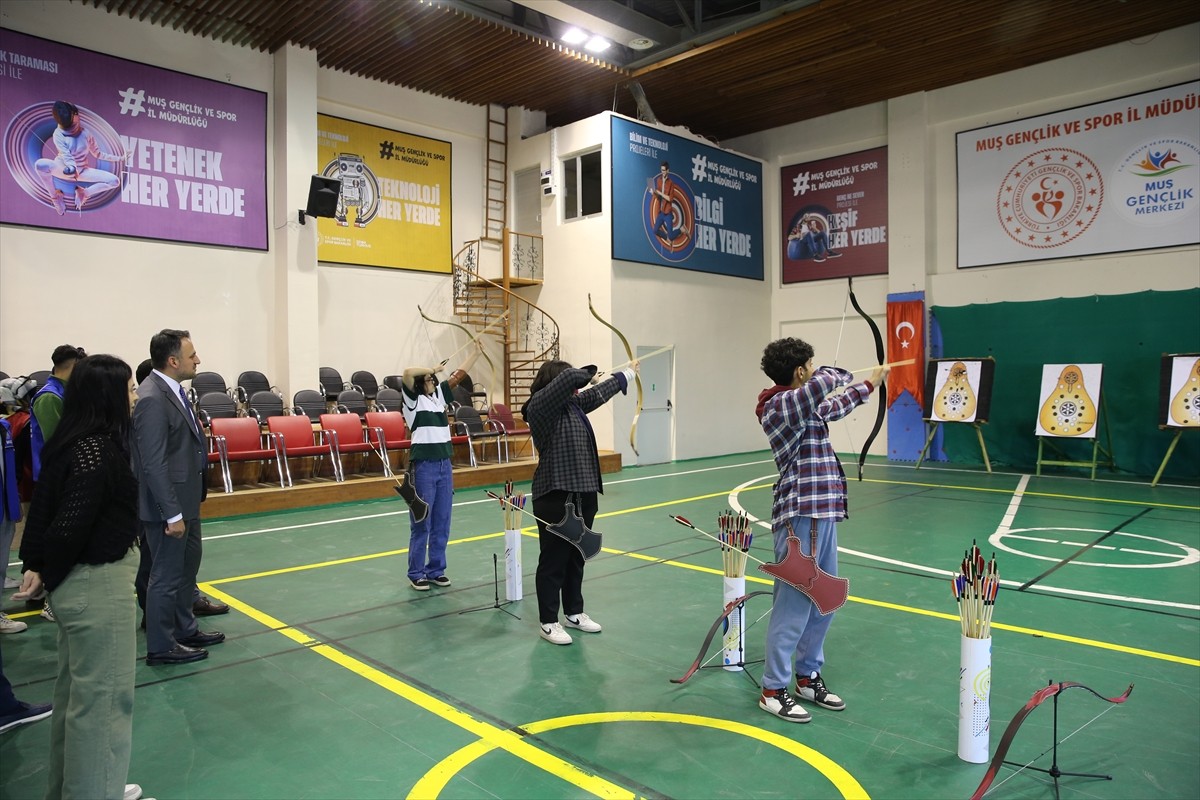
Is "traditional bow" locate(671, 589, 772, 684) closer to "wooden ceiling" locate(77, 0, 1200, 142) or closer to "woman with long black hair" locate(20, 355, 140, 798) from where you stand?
"woman with long black hair" locate(20, 355, 140, 798)

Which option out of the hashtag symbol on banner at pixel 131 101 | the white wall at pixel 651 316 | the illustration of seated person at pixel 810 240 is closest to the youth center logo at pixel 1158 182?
the illustration of seated person at pixel 810 240

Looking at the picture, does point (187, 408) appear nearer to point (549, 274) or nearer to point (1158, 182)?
point (549, 274)

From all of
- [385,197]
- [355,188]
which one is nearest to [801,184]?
[385,197]

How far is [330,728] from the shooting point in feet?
10.3

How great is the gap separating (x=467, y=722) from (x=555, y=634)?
983 millimetres

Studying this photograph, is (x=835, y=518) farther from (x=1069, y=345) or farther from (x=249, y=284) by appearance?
(x=1069, y=345)

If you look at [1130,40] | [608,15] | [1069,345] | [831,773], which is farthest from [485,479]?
[1130,40]

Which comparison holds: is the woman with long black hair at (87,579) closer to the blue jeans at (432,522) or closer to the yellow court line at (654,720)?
the yellow court line at (654,720)

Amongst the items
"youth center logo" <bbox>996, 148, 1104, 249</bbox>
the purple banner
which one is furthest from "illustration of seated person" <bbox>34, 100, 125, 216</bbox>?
"youth center logo" <bbox>996, 148, 1104, 249</bbox>

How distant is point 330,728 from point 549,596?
134 cm

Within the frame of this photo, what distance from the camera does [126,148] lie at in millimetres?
→ 9820

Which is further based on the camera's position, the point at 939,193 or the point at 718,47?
the point at 939,193

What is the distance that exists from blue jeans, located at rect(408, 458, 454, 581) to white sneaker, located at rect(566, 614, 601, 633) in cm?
124

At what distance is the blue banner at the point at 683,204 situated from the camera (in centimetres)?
1239
